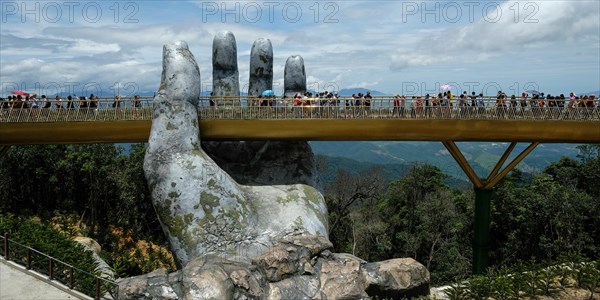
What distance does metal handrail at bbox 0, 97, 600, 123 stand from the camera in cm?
1692

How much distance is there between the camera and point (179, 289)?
12453mm

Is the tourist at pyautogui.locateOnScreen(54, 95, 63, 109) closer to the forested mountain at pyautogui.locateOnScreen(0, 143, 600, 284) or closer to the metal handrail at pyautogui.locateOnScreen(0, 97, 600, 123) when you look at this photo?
the metal handrail at pyautogui.locateOnScreen(0, 97, 600, 123)

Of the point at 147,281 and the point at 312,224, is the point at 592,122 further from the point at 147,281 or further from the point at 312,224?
the point at 147,281

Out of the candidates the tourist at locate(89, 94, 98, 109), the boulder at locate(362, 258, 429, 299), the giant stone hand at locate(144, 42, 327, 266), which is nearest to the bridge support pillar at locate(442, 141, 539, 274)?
the boulder at locate(362, 258, 429, 299)

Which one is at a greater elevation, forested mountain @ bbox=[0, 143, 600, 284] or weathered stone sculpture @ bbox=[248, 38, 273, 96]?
weathered stone sculpture @ bbox=[248, 38, 273, 96]

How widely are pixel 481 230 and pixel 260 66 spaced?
Answer: 10633 millimetres

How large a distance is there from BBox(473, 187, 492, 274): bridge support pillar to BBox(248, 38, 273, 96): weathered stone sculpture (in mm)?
9221

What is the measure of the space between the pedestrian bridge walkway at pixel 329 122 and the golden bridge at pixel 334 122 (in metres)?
0.03

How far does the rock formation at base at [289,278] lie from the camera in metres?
12.4

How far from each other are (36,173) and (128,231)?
254 inches

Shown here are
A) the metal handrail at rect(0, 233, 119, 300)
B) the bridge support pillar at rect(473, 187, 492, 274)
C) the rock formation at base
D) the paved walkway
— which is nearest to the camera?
the paved walkway

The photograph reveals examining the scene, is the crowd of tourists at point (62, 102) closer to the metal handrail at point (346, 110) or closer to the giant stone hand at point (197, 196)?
the metal handrail at point (346, 110)

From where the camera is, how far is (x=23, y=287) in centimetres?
1250

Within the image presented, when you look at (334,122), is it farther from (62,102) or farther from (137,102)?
(62,102)
